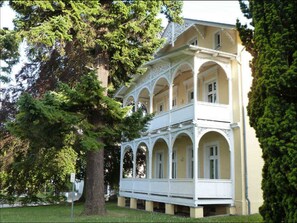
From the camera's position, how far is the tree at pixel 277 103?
26.1ft

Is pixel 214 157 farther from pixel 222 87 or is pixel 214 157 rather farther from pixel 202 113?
pixel 222 87

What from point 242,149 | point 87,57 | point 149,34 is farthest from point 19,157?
point 242,149

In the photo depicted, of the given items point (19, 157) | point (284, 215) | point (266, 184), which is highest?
point (19, 157)

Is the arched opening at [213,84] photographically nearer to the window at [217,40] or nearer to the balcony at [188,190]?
the window at [217,40]

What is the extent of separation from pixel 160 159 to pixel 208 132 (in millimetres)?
6590

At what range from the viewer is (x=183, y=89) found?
21516mm

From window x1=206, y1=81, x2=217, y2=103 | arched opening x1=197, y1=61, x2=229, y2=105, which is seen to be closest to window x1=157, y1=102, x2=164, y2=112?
arched opening x1=197, y1=61, x2=229, y2=105

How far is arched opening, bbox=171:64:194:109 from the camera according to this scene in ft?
67.9

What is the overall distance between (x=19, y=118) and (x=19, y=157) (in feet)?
31.1

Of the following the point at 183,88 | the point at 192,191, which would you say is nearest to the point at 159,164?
the point at 183,88

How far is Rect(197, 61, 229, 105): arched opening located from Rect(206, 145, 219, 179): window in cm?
246

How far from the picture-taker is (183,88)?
2153 centimetres

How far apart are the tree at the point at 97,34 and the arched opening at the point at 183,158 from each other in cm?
501

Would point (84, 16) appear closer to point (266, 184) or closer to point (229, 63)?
point (229, 63)
